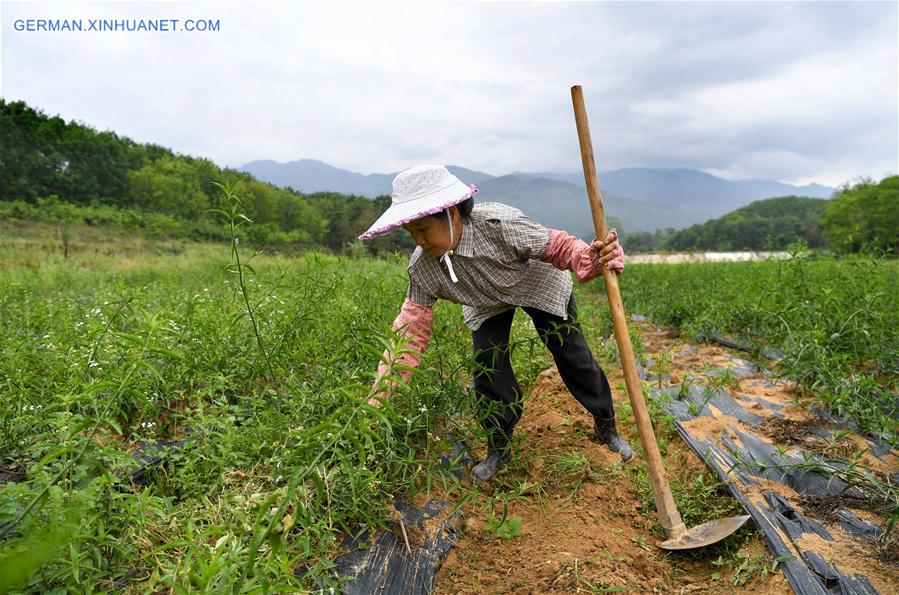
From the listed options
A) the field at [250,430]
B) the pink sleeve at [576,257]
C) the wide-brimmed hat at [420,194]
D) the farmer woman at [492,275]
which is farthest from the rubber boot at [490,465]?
the wide-brimmed hat at [420,194]

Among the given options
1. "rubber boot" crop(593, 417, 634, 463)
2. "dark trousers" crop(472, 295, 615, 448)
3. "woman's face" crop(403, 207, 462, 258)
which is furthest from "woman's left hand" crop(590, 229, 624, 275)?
"rubber boot" crop(593, 417, 634, 463)

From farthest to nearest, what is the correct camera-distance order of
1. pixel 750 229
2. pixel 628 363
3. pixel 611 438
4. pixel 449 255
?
1. pixel 750 229
2. pixel 611 438
3. pixel 449 255
4. pixel 628 363

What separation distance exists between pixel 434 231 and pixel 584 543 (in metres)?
1.39

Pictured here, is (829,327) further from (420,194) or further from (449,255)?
(420,194)

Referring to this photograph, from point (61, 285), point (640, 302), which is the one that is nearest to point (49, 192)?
point (61, 285)

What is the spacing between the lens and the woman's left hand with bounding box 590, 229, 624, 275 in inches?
84.9

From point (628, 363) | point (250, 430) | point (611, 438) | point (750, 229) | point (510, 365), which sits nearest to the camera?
point (250, 430)

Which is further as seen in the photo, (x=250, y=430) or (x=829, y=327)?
(x=829, y=327)

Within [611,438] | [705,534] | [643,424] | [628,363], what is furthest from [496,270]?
[705,534]

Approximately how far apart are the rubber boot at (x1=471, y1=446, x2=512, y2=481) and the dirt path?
49mm

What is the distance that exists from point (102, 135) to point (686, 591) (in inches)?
1775

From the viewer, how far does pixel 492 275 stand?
2406 millimetres

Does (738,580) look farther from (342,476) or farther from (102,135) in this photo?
(102,135)

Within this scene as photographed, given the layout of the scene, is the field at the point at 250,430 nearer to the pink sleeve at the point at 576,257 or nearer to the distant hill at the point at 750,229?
the pink sleeve at the point at 576,257
